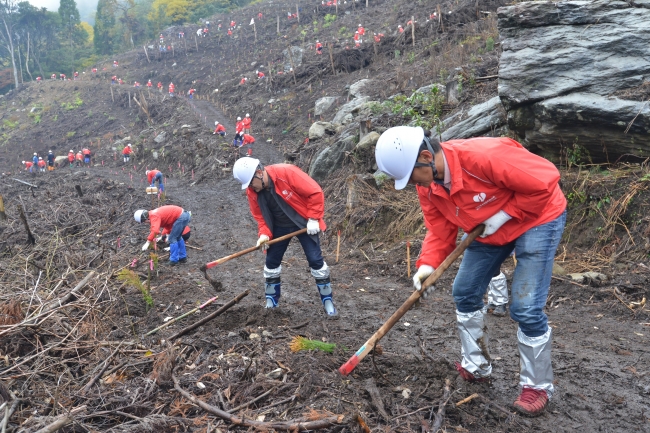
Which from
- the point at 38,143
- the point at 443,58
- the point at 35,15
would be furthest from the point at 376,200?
the point at 35,15

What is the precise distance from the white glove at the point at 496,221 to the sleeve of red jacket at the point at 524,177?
0.22 feet

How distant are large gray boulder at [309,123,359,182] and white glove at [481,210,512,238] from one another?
8.30 metres

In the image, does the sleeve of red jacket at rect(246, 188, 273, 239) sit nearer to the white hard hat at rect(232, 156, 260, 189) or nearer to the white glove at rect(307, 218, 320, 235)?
the white hard hat at rect(232, 156, 260, 189)

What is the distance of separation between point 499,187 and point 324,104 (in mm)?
16347

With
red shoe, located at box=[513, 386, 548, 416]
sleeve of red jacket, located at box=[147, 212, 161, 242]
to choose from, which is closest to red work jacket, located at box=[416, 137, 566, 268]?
red shoe, located at box=[513, 386, 548, 416]

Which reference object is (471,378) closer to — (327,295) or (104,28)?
(327,295)

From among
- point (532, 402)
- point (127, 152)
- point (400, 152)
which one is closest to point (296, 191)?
point (400, 152)

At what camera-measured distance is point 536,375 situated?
3100mm

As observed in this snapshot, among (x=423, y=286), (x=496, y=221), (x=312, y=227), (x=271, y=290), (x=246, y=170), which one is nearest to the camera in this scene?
(x=496, y=221)

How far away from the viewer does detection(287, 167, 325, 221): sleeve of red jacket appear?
5.14 metres

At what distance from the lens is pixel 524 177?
2.84 meters

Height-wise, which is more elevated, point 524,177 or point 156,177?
point 524,177

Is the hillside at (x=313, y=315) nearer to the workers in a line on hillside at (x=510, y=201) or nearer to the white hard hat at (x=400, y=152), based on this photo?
the workers in a line on hillside at (x=510, y=201)

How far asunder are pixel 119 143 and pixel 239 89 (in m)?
7.31
